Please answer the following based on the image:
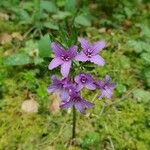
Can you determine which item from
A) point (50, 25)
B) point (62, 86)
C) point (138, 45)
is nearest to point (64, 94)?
point (62, 86)

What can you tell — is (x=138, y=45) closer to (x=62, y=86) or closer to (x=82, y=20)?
(x=82, y=20)

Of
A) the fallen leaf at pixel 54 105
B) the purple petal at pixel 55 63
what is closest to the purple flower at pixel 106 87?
the purple petal at pixel 55 63

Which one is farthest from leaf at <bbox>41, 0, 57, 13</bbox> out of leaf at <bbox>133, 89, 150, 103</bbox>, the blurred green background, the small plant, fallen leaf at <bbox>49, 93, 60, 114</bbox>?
the small plant

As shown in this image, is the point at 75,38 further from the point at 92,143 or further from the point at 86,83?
the point at 92,143

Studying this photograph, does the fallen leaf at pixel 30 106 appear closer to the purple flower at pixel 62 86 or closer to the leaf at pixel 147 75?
the purple flower at pixel 62 86

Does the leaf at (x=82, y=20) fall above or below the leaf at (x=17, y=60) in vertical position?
above

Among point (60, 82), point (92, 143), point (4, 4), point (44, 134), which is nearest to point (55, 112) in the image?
point (44, 134)

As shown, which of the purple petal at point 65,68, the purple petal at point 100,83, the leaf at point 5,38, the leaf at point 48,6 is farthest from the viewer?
the leaf at point 48,6
